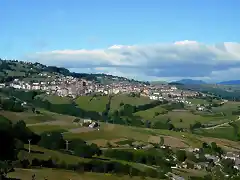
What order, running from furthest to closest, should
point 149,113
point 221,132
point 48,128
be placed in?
point 149,113 → point 221,132 → point 48,128

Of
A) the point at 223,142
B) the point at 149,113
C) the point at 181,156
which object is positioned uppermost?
the point at 149,113

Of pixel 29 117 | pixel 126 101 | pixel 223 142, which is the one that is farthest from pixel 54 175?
pixel 126 101

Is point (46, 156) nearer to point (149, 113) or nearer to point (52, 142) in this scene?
point (52, 142)

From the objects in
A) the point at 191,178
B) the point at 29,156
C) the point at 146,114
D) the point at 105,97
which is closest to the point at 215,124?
the point at 146,114

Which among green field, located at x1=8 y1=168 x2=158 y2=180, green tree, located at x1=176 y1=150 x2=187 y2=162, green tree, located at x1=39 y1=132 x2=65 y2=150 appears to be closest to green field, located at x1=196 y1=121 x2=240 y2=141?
green tree, located at x1=176 y1=150 x2=187 y2=162

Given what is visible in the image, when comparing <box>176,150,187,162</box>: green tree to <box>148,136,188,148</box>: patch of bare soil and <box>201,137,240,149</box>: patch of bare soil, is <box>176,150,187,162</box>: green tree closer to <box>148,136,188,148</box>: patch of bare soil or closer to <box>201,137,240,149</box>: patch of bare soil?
<box>148,136,188,148</box>: patch of bare soil

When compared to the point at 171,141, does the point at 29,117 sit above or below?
above

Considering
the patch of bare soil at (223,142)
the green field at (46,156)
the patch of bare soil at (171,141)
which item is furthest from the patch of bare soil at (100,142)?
the green field at (46,156)

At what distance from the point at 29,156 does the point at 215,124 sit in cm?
8939

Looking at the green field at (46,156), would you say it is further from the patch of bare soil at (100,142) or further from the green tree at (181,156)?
the patch of bare soil at (100,142)

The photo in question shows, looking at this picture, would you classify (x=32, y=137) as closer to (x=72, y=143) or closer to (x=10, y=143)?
(x=72, y=143)

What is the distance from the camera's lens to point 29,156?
Result: 209 ft

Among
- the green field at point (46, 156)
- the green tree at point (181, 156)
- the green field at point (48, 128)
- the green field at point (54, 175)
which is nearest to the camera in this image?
the green field at point (54, 175)

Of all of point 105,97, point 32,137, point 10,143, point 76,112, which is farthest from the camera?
point 105,97
